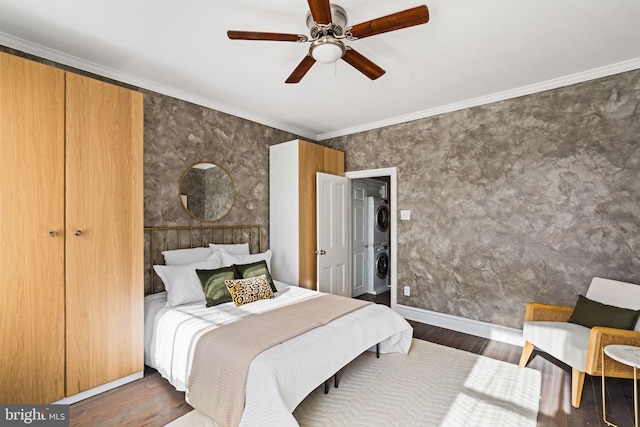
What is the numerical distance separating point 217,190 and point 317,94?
5.27ft

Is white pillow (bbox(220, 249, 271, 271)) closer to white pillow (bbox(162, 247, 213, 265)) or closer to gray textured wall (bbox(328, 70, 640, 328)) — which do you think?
white pillow (bbox(162, 247, 213, 265))

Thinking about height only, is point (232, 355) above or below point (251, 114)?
below

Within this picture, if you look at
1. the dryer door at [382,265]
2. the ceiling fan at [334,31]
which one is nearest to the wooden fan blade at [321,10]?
the ceiling fan at [334,31]

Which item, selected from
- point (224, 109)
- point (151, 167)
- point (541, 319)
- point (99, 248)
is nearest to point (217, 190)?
point (151, 167)

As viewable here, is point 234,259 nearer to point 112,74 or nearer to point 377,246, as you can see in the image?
point 112,74

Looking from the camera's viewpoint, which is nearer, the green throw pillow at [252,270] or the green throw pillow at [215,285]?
the green throw pillow at [215,285]

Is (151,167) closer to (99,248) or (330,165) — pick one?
(99,248)

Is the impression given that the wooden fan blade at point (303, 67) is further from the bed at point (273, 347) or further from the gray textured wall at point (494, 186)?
the bed at point (273, 347)

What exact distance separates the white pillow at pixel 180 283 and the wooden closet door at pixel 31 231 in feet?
2.42

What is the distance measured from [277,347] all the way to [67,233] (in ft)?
5.54

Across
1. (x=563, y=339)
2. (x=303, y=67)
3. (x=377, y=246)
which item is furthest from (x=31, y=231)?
(x=377, y=246)

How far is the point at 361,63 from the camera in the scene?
2098 mm

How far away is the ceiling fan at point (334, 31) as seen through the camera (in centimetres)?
154

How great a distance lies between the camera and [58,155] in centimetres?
208
